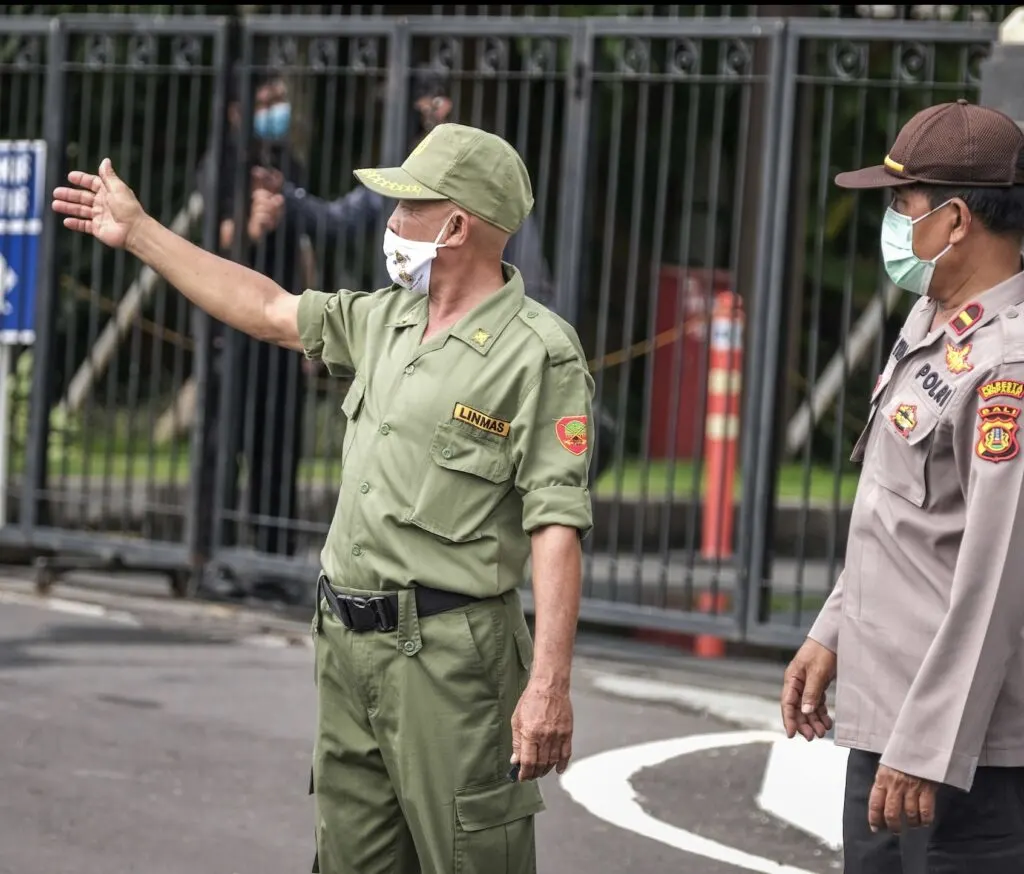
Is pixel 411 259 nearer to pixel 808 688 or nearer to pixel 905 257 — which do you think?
pixel 905 257

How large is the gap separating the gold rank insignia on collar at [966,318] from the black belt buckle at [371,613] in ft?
3.76

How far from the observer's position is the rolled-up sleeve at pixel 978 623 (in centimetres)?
315

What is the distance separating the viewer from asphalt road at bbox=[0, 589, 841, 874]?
5.42 meters

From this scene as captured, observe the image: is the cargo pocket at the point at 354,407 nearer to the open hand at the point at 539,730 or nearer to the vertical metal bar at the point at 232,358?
the open hand at the point at 539,730

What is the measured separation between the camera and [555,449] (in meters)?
3.73

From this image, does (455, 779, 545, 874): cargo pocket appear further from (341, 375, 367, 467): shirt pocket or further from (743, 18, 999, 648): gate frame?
(743, 18, 999, 648): gate frame

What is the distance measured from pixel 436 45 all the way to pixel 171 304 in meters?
7.84

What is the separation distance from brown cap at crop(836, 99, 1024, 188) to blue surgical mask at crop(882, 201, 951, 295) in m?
0.06

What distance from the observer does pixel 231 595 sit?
31.0ft

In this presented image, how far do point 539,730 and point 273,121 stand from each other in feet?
Result: 20.5

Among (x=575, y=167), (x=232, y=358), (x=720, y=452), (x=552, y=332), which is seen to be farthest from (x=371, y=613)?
(x=720, y=452)

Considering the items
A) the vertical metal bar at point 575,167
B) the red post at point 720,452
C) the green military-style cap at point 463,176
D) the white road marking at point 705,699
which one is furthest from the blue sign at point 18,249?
the green military-style cap at point 463,176

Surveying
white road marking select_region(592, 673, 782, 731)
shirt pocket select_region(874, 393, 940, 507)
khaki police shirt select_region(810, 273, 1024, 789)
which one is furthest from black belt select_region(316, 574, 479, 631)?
white road marking select_region(592, 673, 782, 731)

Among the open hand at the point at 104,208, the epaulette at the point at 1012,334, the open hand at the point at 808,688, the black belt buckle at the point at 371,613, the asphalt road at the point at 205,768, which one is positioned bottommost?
the asphalt road at the point at 205,768
